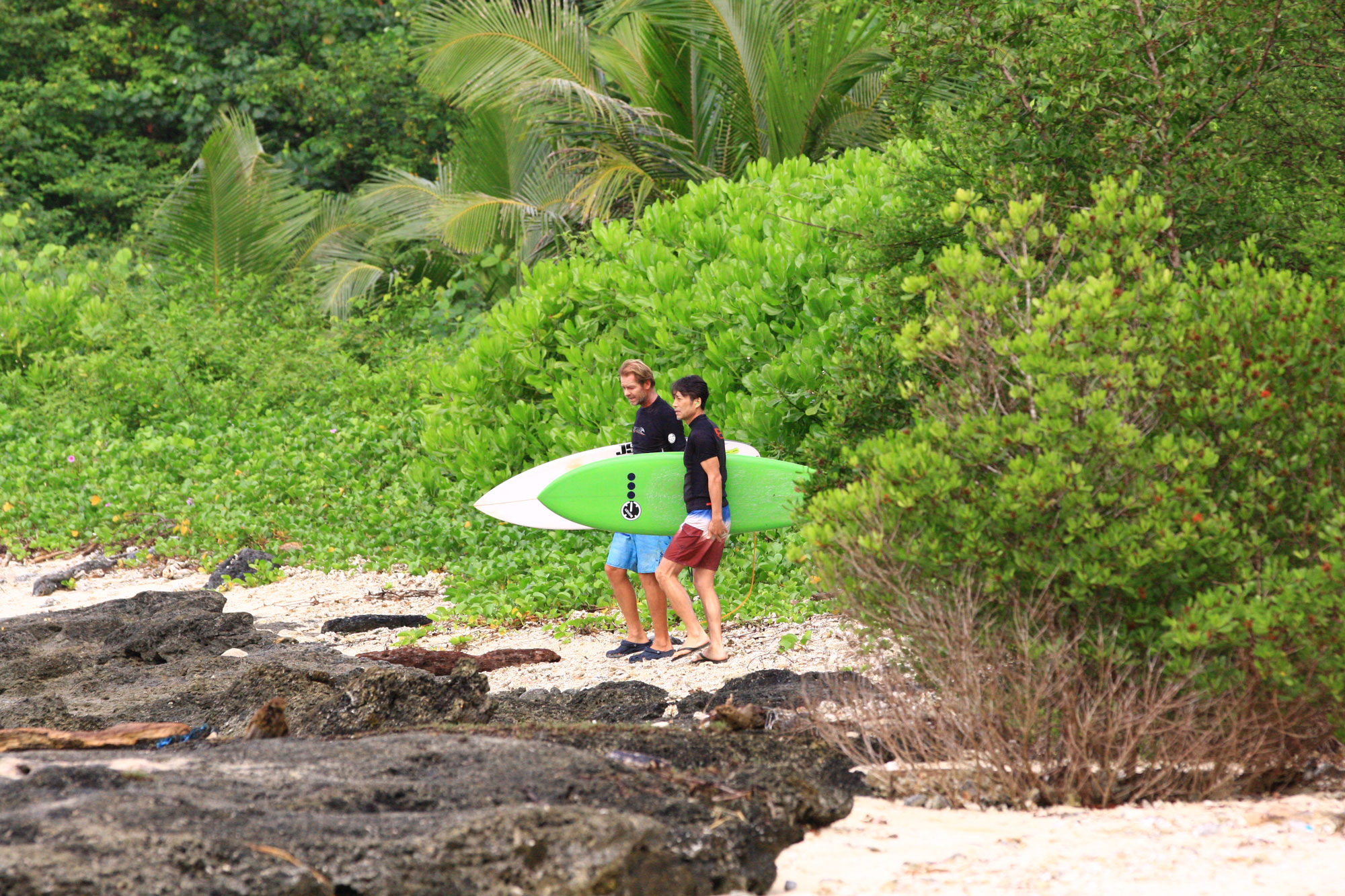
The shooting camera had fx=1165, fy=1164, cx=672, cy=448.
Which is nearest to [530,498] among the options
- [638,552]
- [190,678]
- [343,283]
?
[638,552]

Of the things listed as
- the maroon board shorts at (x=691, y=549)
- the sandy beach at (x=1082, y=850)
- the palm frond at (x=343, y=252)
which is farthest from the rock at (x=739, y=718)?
the palm frond at (x=343, y=252)

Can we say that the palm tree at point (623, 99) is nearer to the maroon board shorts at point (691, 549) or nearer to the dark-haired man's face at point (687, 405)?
the dark-haired man's face at point (687, 405)

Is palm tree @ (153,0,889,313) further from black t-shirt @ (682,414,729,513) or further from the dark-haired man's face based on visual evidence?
black t-shirt @ (682,414,729,513)

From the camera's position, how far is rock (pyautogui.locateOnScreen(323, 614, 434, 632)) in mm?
7797

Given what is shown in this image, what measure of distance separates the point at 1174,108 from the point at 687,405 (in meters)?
2.79

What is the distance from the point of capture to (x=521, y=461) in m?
9.72

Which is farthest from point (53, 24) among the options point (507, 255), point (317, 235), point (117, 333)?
point (507, 255)

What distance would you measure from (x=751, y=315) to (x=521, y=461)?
2.44 meters

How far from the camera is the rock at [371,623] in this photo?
7797 mm

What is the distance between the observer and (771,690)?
5.32m

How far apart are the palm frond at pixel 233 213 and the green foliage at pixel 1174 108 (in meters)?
13.8

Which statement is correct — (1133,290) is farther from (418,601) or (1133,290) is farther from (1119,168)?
(418,601)

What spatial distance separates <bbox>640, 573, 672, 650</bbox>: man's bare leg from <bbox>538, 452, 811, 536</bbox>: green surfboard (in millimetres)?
313

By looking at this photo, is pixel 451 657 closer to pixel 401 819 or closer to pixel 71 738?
pixel 71 738
